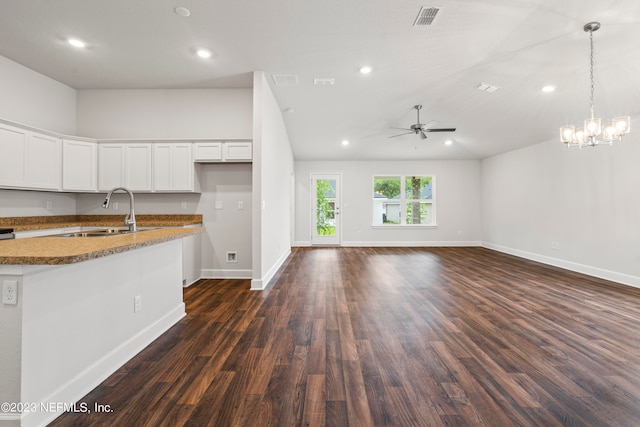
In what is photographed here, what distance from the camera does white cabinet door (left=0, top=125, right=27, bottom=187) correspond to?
334cm

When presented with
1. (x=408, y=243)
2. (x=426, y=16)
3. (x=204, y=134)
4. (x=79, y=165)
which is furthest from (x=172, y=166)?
(x=408, y=243)

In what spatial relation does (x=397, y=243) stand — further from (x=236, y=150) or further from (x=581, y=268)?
(x=236, y=150)

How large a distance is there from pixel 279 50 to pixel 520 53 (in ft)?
9.35

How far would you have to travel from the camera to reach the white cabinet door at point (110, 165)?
4211 mm

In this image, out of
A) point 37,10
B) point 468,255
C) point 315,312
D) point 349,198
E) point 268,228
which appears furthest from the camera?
point 349,198

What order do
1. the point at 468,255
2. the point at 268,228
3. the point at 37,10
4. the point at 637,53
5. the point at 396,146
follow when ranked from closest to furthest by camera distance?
the point at 37,10
the point at 637,53
the point at 268,228
the point at 468,255
the point at 396,146

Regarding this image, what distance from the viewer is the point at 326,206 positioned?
26.5 feet

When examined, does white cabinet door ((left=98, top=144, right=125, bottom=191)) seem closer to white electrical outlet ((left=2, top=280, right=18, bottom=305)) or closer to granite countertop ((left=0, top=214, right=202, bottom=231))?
granite countertop ((left=0, top=214, right=202, bottom=231))

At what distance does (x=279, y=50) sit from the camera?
3.30 metres

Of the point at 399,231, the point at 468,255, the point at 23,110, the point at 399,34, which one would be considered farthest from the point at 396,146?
the point at 23,110

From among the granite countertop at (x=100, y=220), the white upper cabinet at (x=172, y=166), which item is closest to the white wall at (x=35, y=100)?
the granite countertop at (x=100, y=220)

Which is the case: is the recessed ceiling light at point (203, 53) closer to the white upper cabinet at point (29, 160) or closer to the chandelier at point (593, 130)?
the white upper cabinet at point (29, 160)

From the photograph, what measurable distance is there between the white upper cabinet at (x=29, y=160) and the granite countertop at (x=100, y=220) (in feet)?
1.65

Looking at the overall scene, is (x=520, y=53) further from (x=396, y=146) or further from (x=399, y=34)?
(x=396, y=146)
